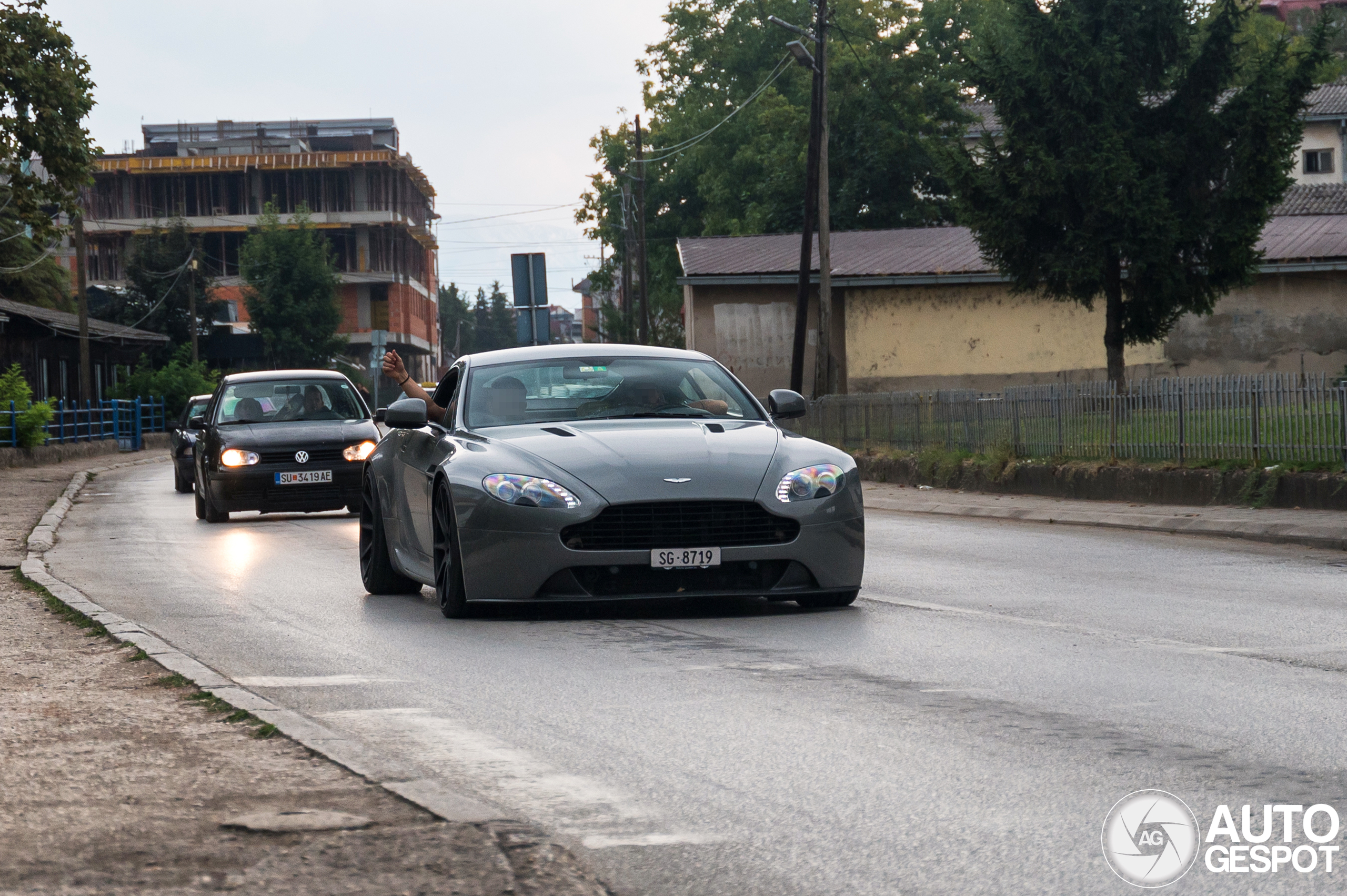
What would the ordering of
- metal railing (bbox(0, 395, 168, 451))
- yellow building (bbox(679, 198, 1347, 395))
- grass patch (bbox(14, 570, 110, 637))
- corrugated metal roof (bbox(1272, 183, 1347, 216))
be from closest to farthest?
grass patch (bbox(14, 570, 110, 637))
metal railing (bbox(0, 395, 168, 451))
yellow building (bbox(679, 198, 1347, 395))
corrugated metal roof (bbox(1272, 183, 1347, 216))

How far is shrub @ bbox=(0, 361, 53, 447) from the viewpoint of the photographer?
38594 millimetres

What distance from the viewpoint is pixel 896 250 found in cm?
4728

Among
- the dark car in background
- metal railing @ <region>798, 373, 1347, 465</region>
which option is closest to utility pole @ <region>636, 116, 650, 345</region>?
the dark car in background

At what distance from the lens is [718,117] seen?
3103 inches

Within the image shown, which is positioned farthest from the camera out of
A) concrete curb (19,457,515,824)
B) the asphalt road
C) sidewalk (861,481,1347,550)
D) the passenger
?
sidewalk (861,481,1347,550)

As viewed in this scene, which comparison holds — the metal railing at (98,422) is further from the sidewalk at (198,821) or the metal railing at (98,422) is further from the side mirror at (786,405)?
the sidewalk at (198,821)

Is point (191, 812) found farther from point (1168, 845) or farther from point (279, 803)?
point (1168, 845)

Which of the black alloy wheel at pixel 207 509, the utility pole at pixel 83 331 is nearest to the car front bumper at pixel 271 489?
the black alloy wheel at pixel 207 509

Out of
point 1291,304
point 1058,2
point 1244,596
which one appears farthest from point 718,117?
point 1244,596

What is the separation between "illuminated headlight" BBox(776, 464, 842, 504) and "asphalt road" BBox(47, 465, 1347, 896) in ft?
2.12

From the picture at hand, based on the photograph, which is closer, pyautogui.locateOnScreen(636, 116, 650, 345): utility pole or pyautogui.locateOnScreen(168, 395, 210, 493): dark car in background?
pyautogui.locateOnScreen(168, 395, 210, 493): dark car in background

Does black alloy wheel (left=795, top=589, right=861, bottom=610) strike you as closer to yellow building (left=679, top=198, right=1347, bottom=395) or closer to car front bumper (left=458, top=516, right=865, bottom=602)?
car front bumper (left=458, top=516, right=865, bottom=602)

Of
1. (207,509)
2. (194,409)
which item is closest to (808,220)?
(194,409)

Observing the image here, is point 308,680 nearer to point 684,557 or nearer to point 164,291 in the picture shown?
point 684,557
